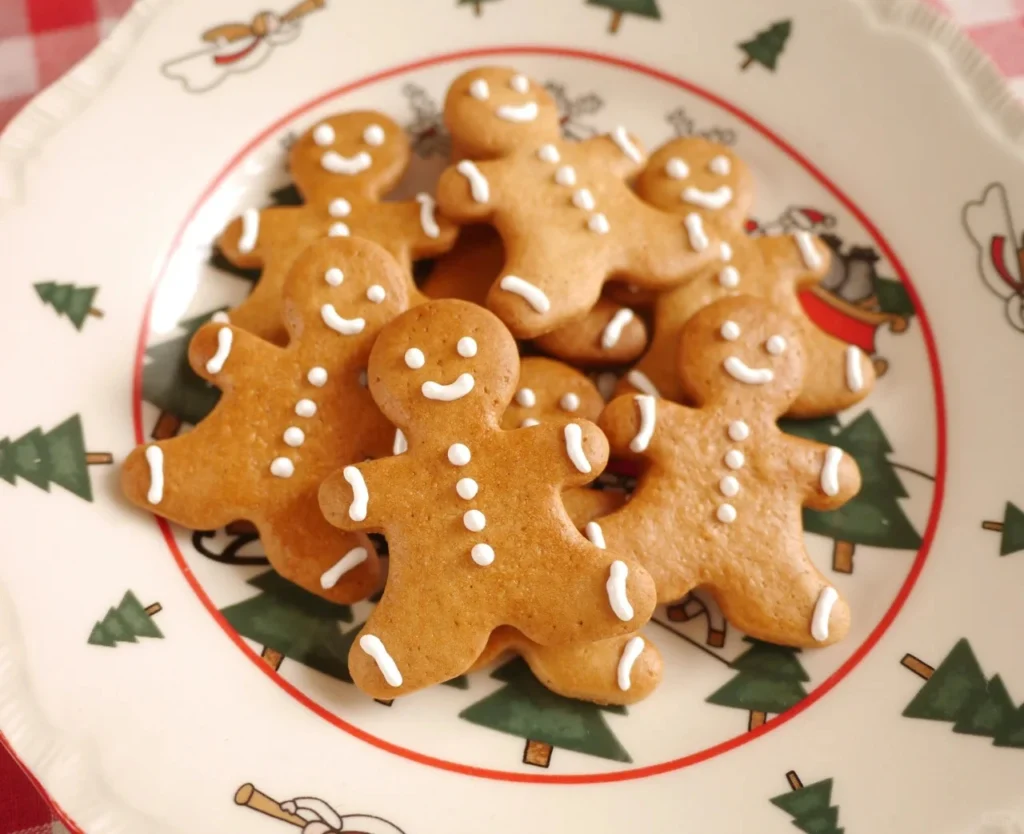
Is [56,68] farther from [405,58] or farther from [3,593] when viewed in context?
[3,593]

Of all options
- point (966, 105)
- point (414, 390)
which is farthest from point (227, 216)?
point (966, 105)

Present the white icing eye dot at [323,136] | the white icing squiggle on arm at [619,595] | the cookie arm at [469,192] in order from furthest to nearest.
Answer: the white icing eye dot at [323,136] → the cookie arm at [469,192] → the white icing squiggle on arm at [619,595]

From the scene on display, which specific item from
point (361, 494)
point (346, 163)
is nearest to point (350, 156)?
point (346, 163)

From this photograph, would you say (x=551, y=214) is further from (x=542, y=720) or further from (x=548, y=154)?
(x=542, y=720)

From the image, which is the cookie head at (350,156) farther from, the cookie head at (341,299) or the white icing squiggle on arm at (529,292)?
the white icing squiggle on arm at (529,292)

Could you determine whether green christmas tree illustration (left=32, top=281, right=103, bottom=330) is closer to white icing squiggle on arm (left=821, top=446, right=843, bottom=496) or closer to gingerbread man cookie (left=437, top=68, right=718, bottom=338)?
gingerbread man cookie (left=437, top=68, right=718, bottom=338)

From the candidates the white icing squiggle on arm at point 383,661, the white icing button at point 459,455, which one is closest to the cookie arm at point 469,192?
the white icing button at point 459,455
